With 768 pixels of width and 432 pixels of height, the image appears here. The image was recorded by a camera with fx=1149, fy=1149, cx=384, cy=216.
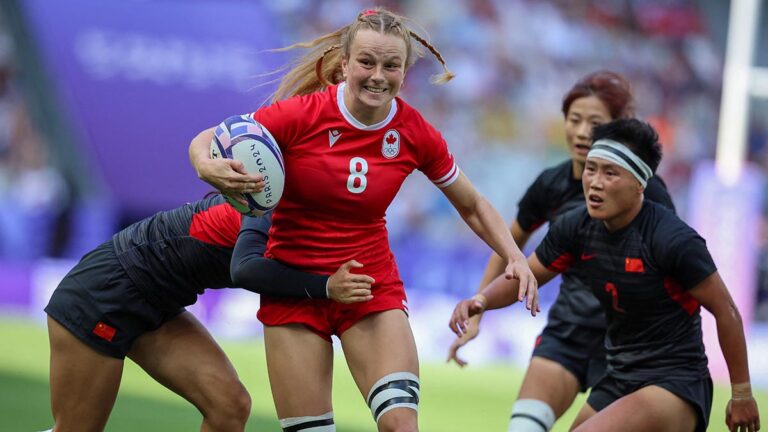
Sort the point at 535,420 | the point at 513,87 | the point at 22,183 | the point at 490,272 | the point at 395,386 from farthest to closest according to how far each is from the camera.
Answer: the point at 513,87, the point at 22,183, the point at 490,272, the point at 535,420, the point at 395,386

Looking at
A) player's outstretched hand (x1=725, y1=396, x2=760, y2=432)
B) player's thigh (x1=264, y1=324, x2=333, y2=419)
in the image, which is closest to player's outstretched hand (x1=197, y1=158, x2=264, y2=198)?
player's thigh (x1=264, y1=324, x2=333, y2=419)

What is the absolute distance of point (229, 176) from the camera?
420 centimetres

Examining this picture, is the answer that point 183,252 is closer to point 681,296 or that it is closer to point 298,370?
point 298,370

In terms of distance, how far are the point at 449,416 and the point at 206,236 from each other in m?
4.05

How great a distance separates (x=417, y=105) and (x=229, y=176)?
1255 cm

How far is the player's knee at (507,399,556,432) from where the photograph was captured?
5367mm

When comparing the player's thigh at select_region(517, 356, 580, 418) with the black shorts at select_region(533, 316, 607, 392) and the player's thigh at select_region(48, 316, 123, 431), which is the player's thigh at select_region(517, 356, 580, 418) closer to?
the black shorts at select_region(533, 316, 607, 392)

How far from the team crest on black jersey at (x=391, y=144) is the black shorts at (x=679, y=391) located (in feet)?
4.82

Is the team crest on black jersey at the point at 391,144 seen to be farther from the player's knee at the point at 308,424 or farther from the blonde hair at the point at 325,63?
the player's knee at the point at 308,424

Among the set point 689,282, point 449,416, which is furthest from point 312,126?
point 449,416

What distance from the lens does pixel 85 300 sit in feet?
16.3

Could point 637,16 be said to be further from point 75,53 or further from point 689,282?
point 689,282

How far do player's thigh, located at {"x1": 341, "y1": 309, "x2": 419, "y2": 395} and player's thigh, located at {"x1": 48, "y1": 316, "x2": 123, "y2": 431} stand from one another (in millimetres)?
1131

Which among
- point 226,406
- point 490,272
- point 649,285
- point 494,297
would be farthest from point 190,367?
point 649,285
